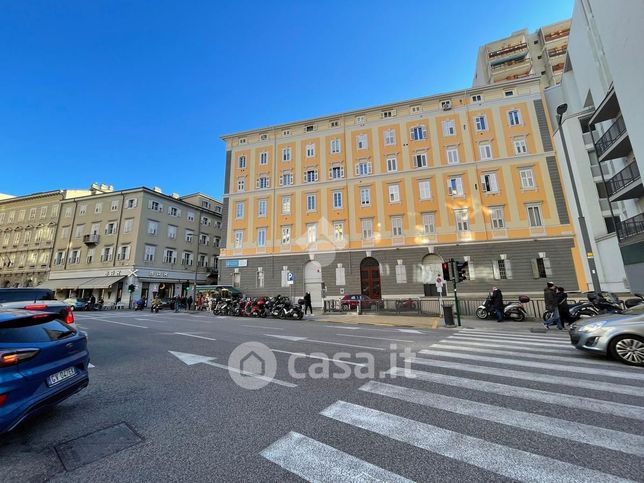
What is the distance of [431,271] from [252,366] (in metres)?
23.8

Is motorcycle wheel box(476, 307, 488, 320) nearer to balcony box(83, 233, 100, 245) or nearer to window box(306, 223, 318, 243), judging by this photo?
window box(306, 223, 318, 243)

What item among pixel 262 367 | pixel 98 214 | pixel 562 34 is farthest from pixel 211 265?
pixel 562 34

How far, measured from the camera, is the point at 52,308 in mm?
7246

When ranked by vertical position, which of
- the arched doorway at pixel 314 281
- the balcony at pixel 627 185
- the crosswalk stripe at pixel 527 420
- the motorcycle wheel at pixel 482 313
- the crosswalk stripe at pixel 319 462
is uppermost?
the balcony at pixel 627 185

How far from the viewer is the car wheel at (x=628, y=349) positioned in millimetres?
6000

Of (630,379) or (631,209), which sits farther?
(631,209)

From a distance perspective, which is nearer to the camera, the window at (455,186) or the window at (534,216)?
the window at (534,216)

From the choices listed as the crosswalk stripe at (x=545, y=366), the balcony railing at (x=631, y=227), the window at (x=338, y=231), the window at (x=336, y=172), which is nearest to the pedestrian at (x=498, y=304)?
the crosswalk stripe at (x=545, y=366)

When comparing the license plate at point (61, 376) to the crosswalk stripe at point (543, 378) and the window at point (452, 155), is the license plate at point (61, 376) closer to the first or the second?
the crosswalk stripe at point (543, 378)

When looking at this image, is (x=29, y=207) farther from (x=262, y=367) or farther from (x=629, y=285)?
(x=629, y=285)

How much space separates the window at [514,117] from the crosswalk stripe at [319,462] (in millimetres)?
34343

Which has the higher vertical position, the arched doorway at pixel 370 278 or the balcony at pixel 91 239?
the balcony at pixel 91 239

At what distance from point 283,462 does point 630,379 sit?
20.6 ft

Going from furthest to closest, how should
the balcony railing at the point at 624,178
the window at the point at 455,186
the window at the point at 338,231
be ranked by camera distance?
1. the window at the point at 338,231
2. the window at the point at 455,186
3. the balcony railing at the point at 624,178
